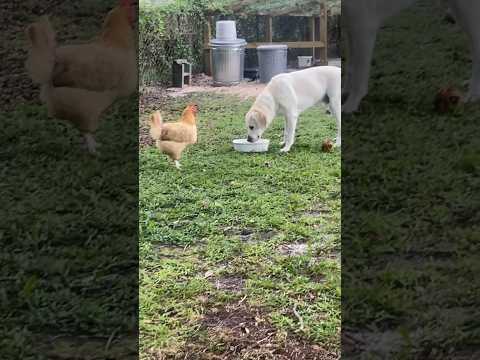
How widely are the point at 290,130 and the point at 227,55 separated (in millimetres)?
379

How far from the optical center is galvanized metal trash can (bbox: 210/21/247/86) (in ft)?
7.75

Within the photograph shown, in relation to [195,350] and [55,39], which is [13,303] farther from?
[55,39]

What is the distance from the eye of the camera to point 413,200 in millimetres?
2250

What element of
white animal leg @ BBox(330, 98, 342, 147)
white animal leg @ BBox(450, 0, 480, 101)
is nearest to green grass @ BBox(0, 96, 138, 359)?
white animal leg @ BBox(330, 98, 342, 147)

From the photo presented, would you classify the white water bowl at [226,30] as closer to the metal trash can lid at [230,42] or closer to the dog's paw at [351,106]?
the metal trash can lid at [230,42]

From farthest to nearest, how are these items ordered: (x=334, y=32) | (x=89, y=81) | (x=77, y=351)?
(x=334, y=32), (x=89, y=81), (x=77, y=351)

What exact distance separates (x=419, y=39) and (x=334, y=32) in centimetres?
32

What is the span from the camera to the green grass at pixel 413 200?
2158mm

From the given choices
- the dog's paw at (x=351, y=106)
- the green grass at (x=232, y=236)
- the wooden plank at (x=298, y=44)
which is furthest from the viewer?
the wooden plank at (x=298, y=44)

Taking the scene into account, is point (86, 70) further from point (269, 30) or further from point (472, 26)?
point (472, 26)

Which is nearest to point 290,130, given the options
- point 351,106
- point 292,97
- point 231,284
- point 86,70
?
point 292,97

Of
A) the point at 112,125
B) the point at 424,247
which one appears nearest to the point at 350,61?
the point at 424,247

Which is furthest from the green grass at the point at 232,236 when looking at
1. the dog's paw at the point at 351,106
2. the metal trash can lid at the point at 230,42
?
the metal trash can lid at the point at 230,42

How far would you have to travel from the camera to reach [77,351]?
2062mm
